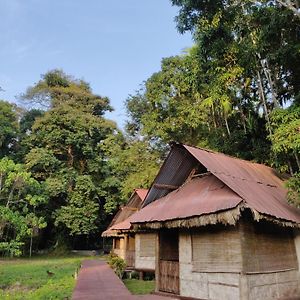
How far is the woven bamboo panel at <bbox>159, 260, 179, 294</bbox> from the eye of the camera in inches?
396

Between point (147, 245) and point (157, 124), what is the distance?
8.65 metres

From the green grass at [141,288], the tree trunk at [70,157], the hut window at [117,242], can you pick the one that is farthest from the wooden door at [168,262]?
the tree trunk at [70,157]

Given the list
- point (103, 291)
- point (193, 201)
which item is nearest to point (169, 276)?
point (103, 291)

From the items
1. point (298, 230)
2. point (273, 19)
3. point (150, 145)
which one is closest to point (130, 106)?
point (150, 145)

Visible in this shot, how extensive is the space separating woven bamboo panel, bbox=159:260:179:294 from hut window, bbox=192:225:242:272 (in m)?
1.13

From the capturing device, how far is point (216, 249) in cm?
864

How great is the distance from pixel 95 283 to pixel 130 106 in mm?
17434

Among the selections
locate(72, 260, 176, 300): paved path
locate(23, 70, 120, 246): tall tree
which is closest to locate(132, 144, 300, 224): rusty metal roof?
locate(72, 260, 176, 300): paved path

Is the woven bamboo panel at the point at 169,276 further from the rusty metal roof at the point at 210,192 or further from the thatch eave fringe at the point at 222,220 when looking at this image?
the rusty metal roof at the point at 210,192

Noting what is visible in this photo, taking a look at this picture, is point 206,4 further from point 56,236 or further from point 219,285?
point 56,236

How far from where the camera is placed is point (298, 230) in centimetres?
955

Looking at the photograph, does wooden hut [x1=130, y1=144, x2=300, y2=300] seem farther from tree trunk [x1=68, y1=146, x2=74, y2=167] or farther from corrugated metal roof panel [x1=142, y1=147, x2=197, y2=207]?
Answer: tree trunk [x1=68, y1=146, x2=74, y2=167]

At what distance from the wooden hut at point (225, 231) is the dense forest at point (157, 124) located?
Result: 3.94 feet

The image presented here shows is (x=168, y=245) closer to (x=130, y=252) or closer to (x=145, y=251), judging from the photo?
(x=145, y=251)
